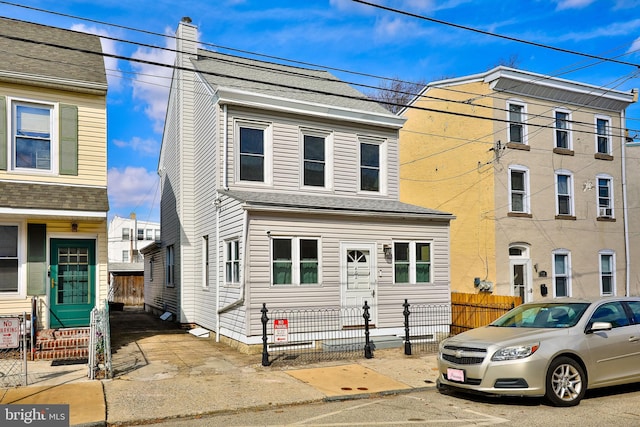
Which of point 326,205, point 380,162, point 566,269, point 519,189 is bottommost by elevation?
point 566,269

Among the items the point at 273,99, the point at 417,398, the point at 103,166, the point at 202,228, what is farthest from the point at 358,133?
the point at 417,398

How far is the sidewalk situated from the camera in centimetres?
812

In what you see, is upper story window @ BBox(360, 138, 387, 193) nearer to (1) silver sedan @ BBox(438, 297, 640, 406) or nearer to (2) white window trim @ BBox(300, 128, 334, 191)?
(2) white window trim @ BBox(300, 128, 334, 191)

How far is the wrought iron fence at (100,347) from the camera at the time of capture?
9781mm

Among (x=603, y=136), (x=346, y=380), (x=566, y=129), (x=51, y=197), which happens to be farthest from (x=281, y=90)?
(x=603, y=136)

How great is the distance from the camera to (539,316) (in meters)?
9.21

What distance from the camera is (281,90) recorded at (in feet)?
57.9

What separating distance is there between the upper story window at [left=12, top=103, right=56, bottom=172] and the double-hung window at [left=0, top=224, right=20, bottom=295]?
4.77 feet

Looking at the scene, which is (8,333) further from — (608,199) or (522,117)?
(608,199)

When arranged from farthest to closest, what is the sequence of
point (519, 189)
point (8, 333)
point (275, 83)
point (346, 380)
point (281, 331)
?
point (519, 189), point (275, 83), point (281, 331), point (346, 380), point (8, 333)

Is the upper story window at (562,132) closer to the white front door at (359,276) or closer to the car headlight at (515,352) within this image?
the white front door at (359,276)

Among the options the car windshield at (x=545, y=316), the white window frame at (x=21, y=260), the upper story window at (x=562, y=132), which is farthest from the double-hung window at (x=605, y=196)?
the white window frame at (x=21, y=260)

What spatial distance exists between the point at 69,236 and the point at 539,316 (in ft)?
33.4

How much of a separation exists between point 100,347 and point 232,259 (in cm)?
398
